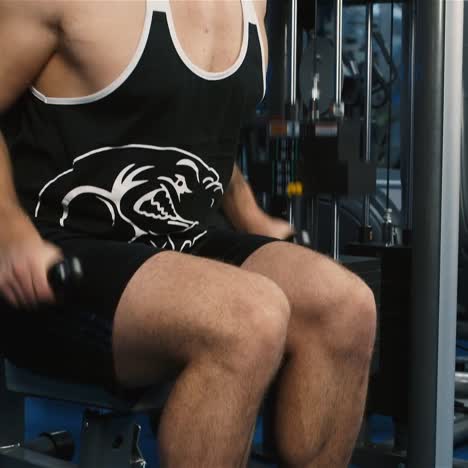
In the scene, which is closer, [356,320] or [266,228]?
[356,320]

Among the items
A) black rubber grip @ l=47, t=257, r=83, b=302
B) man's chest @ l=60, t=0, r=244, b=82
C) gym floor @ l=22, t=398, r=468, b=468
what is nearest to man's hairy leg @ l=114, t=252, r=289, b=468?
black rubber grip @ l=47, t=257, r=83, b=302

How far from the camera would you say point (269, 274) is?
55.3 inches

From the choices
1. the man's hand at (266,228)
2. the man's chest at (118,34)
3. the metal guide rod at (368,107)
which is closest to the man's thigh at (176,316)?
the man's chest at (118,34)

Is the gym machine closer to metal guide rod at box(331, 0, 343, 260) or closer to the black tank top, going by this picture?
metal guide rod at box(331, 0, 343, 260)

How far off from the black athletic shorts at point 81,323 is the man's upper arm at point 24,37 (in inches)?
9.4

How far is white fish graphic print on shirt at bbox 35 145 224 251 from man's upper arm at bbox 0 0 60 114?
0.15 metres

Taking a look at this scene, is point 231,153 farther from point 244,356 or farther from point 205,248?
point 244,356

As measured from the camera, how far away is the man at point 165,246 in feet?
3.69

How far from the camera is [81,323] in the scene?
1.18 metres

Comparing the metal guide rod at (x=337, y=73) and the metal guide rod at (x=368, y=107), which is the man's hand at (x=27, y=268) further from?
the metal guide rod at (x=368, y=107)

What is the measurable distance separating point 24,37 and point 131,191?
0.27 meters

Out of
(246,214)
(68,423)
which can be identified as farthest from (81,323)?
(68,423)

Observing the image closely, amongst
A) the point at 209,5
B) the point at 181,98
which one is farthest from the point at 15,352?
the point at 209,5

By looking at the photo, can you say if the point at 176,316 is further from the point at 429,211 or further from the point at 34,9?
the point at 429,211
